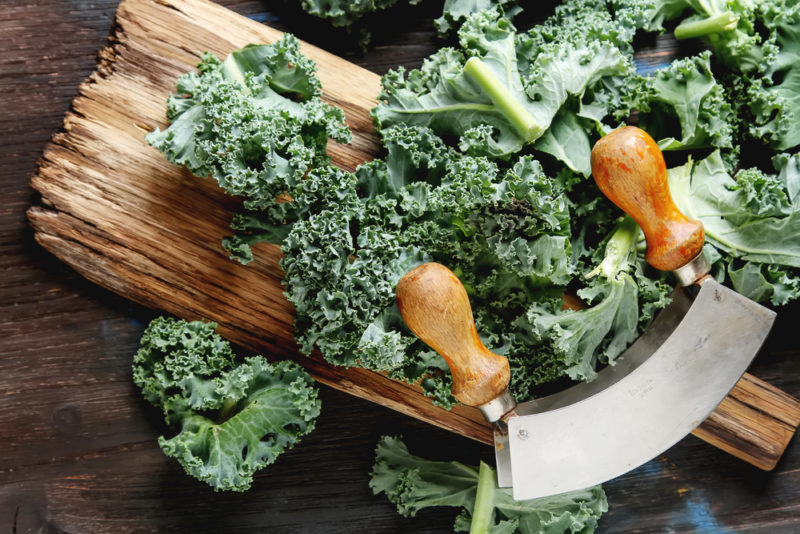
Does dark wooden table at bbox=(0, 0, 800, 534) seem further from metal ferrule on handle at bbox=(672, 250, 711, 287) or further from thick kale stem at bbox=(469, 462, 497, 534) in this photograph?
metal ferrule on handle at bbox=(672, 250, 711, 287)

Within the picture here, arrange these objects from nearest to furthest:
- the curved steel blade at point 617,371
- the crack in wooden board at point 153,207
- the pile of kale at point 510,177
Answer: the pile of kale at point 510,177 < the curved steel blade at point 617,371 < the crack in wooden board at point 153,207

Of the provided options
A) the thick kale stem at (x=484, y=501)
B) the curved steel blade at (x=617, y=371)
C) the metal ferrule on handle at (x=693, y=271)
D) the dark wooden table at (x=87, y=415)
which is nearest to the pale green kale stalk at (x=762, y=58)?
the dark wooden table at (x=87, y=415)

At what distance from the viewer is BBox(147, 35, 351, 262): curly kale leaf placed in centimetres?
172

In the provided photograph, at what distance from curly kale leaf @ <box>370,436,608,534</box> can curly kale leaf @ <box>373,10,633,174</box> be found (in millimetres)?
940

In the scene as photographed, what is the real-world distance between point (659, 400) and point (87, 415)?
1653 millimetres

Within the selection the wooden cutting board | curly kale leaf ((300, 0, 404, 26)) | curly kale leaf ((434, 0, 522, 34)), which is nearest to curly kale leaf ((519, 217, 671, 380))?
the wooden cutting board

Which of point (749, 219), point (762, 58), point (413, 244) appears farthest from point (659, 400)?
point (762, 58)

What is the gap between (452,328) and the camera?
1.62 metres

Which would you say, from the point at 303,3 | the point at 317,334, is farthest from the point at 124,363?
the point at 303,3

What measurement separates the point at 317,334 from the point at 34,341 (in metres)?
0.93

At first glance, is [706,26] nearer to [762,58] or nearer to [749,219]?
[762,58]

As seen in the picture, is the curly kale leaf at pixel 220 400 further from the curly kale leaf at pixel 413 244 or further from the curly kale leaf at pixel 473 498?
the curly kale leaf at pixel 473 498

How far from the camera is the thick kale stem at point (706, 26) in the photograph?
6.30 feet

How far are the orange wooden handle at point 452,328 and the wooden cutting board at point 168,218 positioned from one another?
355 mm
